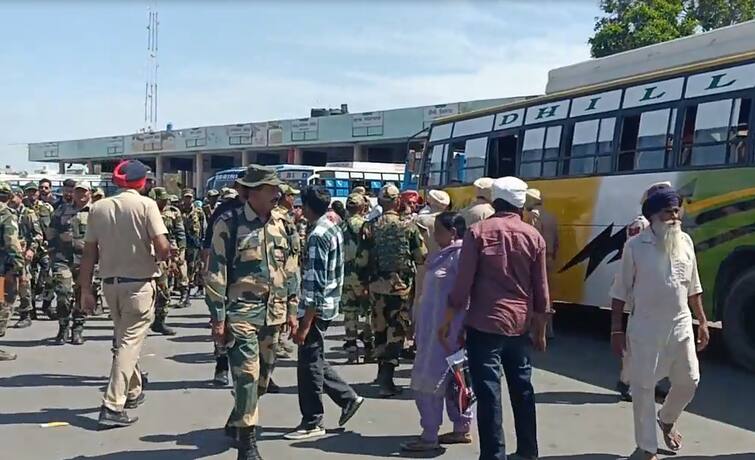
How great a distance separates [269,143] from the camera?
39938 mm

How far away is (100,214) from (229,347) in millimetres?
2040

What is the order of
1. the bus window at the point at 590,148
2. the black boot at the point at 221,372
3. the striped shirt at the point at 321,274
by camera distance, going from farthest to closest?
the bus window at the point at 590,148 → the black boot at the point at 221,372 → the striped shirt at the point at 321,274

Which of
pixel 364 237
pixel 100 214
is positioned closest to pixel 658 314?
pixel 364 237

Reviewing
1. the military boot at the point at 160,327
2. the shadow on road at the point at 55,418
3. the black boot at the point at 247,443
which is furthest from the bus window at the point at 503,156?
the black boot at the point at 247,443

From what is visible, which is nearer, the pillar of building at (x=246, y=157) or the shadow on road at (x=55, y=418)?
the shadow on road at (x=55, y=418)

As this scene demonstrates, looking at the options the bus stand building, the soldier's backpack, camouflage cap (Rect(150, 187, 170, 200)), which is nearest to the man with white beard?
the soldier's backpack

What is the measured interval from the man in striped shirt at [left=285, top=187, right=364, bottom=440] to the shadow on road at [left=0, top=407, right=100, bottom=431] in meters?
1.72

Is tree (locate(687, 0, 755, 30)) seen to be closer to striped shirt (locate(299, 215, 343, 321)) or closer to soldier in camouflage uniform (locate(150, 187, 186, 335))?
soldier in camouflage uniform (locate(150, 187, 186, 335))

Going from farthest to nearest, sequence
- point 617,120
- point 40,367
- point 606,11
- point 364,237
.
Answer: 1. point 606,11
2. point 617,120
3. point 40,367
4. point 364,237

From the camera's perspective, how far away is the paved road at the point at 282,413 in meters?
5.96

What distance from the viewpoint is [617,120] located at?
10.7 m

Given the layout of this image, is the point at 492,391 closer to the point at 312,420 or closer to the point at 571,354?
the point at 312,420

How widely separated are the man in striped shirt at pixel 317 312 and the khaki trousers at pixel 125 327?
56.4 inches

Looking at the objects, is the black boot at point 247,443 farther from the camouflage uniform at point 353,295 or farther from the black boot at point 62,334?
the black boot at point 62,334
